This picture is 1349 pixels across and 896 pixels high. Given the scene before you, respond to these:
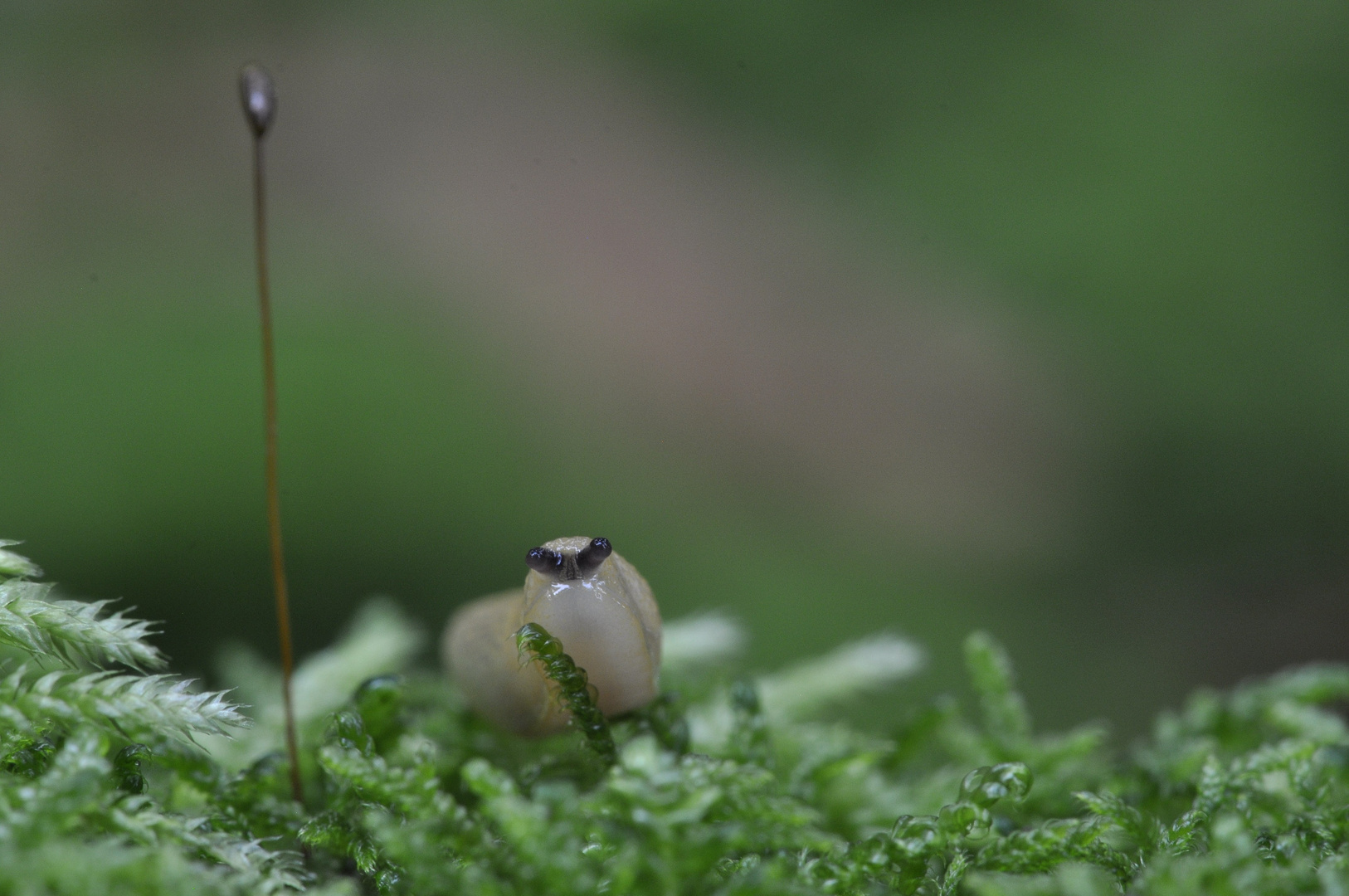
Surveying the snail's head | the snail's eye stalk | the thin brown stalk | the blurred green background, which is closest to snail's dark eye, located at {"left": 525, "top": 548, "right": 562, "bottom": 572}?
the snail's head

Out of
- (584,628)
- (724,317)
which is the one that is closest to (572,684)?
(584,628)

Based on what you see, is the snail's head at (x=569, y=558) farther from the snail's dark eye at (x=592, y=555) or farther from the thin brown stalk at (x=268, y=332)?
the thin brown stalk at (x=268, y=332)

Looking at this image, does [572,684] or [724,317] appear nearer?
[572,684]

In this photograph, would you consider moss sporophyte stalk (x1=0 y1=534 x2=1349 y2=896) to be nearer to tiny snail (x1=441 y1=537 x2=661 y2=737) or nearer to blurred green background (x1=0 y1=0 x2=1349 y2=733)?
tiny snail (x1=441 y1=537 x2=661 y2=737)

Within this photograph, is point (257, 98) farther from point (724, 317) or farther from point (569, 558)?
point (724, 317)

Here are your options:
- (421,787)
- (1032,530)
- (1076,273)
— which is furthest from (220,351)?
(1076,273)

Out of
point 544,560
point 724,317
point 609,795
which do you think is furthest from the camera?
point 724,317
